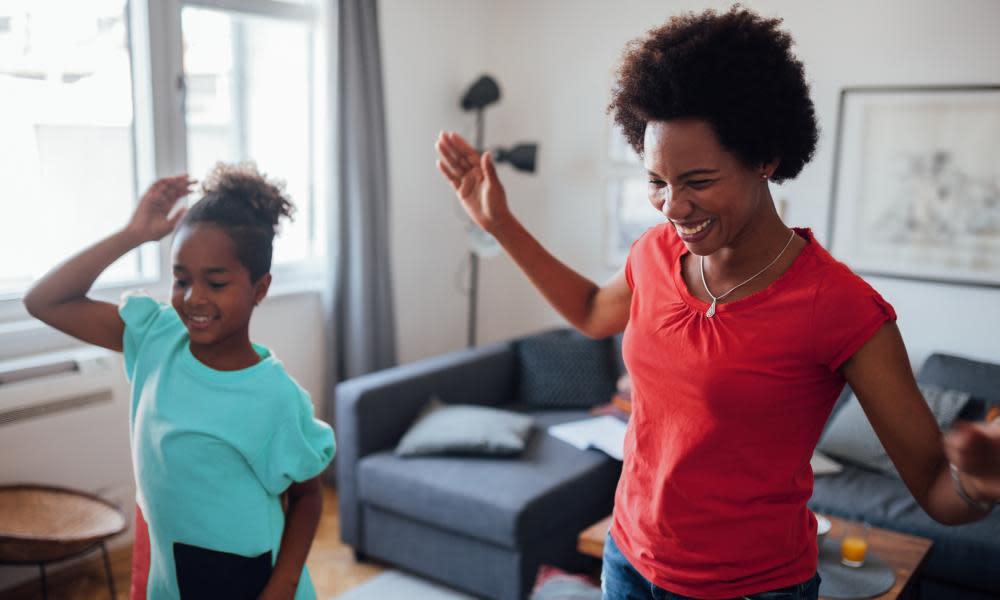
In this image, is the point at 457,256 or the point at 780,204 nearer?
the point at 780,204

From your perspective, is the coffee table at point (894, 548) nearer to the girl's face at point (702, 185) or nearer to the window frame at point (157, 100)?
the girl's face at point (702, 185)

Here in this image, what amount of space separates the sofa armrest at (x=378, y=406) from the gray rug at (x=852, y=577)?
1.48 meters

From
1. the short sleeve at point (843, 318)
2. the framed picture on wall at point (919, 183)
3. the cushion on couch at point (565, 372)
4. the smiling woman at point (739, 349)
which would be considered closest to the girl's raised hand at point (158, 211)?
the smiling woman at point (739, 349)

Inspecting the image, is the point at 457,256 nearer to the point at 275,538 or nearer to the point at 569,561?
the point at 569,561

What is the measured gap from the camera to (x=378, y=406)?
9.50 ft

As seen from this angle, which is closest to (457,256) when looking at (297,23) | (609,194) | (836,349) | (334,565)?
(609,194)

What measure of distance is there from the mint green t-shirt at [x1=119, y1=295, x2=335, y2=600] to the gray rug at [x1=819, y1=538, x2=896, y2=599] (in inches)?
49.3

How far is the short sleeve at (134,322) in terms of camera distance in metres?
1.28

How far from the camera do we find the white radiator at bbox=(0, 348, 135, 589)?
96.3 inches

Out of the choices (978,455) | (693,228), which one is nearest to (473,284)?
(693,228)

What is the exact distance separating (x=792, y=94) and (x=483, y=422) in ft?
6.62

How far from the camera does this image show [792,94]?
3.39 feet

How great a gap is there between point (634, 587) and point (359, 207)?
255 centimetres

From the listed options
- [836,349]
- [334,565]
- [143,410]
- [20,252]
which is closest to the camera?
[836,349]
